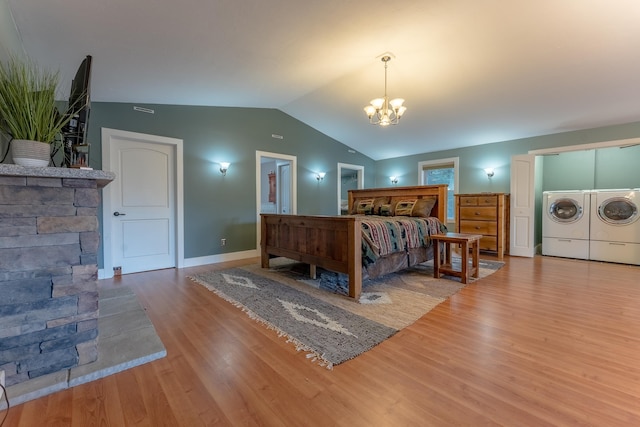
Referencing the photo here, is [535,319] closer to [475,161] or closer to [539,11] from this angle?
[539,11]

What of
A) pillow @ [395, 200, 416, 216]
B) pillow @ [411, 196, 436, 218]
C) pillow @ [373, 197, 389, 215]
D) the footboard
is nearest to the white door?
pillow @ [411, 196, 436, 218]

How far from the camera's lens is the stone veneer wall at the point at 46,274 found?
1.39 m

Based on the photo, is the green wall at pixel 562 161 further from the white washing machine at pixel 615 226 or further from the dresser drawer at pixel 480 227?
the dresser drawer at pixel 480 227

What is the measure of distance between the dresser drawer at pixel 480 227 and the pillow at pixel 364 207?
198 centimetres

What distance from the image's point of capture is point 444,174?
6.30 metres

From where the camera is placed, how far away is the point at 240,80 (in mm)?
3605

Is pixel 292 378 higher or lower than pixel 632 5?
lower

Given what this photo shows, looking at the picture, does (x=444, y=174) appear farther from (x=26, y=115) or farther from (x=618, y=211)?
(x=26, y=115)

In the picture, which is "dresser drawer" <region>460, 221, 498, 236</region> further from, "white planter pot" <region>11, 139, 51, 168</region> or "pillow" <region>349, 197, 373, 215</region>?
"white planter pot" <region>11, 139, 51, 168</region>

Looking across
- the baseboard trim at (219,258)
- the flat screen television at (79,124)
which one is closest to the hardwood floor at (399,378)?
the flat screen television at (79,124)

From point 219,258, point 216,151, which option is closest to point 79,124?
point 216,151

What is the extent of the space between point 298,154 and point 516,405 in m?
5.02

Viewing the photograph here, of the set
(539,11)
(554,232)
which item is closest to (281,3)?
(539,11)

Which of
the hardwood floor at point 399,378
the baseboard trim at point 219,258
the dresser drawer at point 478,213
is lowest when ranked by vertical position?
the hardwood floor at point 399,378
